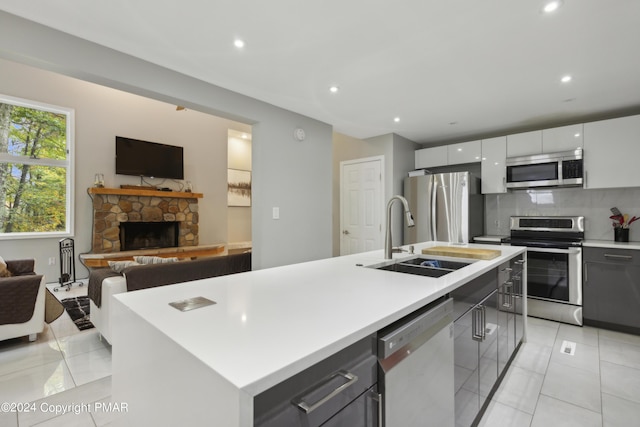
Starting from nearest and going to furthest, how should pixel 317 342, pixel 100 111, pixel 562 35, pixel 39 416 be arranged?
1. pixel 317 342
2. pixel 39 416
3. pixel 562 35
4. pixel 100 111

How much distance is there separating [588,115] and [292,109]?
3.54m

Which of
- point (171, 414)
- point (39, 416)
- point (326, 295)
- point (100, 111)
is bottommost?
point (39, 416)

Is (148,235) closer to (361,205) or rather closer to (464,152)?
(361,205)

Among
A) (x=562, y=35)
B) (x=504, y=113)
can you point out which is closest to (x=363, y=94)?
(x=562, y=35)

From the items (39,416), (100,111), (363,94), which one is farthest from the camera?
(100,111)

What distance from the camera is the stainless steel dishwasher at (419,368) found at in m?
0.95

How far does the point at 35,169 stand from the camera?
15.1ft

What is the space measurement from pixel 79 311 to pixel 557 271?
5.51 meters

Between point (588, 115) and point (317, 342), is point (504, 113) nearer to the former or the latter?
point (588, 115)

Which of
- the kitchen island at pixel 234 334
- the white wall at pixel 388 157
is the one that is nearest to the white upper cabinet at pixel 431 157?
the white wall at pixel 388 157

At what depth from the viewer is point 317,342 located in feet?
2.43

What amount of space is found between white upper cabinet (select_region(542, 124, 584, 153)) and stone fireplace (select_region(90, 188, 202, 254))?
5.76 metres

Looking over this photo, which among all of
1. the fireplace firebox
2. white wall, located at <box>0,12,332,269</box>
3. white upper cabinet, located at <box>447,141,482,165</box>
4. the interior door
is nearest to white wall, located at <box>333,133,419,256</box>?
the interior door

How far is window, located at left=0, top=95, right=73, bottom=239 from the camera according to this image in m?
4.39
